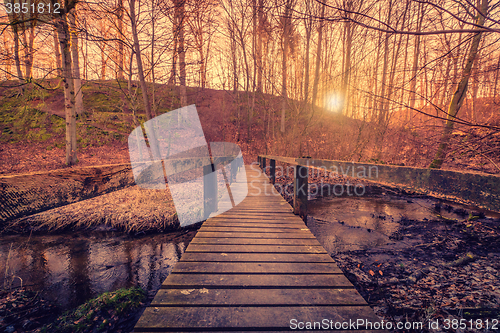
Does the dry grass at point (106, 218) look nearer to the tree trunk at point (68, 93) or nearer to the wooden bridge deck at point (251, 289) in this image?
the tree trunk at point (68, 93)

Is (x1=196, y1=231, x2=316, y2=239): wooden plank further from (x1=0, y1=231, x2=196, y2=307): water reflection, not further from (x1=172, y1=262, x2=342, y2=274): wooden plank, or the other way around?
(x1=0, y1=231, x2=196, y2=307): water reflection

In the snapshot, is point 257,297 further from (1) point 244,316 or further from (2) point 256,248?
(2) point 256,248

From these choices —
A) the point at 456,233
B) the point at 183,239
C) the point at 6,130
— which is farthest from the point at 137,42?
the point at 6,130

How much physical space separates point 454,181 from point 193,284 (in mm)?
2163

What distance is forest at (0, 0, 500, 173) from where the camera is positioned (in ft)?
9.21

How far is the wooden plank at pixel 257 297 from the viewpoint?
5.58 feet

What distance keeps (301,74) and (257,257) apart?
1419cm

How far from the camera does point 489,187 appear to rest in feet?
3.67

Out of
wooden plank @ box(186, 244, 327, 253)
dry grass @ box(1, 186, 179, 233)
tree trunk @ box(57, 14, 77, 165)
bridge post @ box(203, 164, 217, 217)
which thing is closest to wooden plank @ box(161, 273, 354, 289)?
wooden plank @ box(186, 244, 327, 253)

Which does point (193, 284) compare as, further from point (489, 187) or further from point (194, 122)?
point (194, 122)

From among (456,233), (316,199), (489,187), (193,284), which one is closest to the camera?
(489,187)

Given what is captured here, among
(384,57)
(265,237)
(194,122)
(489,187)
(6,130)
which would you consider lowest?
(265,237)

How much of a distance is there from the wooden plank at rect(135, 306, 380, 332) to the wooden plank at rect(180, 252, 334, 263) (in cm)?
78

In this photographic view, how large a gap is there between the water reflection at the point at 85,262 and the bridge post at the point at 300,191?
9.90 feet
